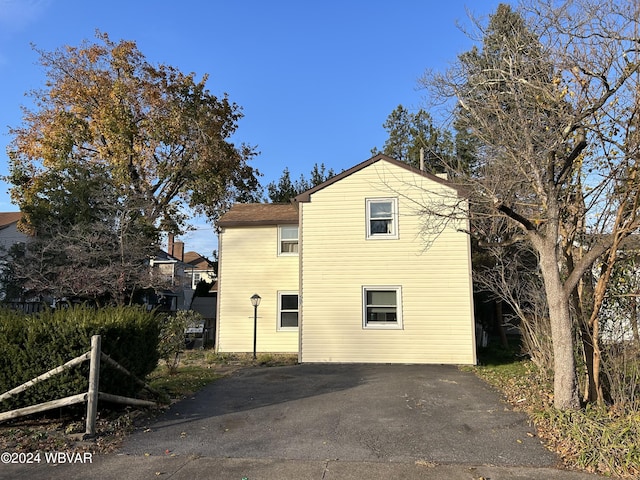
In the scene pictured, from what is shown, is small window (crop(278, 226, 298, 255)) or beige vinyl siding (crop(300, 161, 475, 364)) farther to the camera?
small window (crop(278, 226, 298, 255))

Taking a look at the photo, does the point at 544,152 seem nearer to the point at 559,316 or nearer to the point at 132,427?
the point at 559,316

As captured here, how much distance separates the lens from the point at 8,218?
29078 millimetres

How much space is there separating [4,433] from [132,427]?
1.65m

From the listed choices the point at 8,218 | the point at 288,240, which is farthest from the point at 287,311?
the point at 8,218

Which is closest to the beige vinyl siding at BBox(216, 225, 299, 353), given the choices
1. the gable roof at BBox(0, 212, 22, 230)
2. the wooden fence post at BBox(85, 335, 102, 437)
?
the wooden fence post at BBox(85, 335, 102, 437)

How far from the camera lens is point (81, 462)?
5.08 metres

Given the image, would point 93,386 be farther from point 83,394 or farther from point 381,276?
point 381,276

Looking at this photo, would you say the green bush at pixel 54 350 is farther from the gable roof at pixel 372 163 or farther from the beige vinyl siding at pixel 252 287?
the beige vinyl siding at pixel 252 287

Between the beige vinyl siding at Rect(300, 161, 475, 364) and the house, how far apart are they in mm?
29

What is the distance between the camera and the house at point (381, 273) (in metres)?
12.6

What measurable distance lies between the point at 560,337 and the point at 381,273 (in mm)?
6880

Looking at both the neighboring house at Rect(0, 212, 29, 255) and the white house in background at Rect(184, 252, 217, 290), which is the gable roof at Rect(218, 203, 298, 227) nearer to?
the neighboring house at Rect(0, 212, 29, 255)

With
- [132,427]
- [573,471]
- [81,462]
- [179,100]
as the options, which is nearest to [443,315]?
[573,471]

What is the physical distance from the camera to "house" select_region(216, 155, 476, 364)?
12641mm
